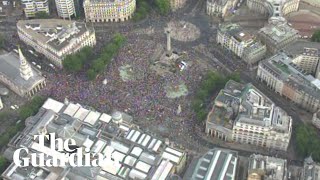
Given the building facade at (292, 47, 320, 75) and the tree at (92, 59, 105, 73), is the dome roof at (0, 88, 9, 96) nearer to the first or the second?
the tree at (92, 59, 105, 73)

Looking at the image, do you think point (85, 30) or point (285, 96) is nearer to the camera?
point (285, 96)

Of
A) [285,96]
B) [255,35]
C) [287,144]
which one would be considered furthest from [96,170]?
[255,35]

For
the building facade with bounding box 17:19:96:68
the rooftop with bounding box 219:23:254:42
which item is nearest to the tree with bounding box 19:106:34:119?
the building facade with bounding box 17:19:96:68

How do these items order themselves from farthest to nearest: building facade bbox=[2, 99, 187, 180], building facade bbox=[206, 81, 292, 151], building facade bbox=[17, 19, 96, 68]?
1. building facade bbox=[17, 19, 96, 68]
2. building facade bbox=[206, 81, 292, 151]
3. building facade bbox=[2, 99, 187, 180]

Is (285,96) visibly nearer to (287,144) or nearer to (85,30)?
(287,144)

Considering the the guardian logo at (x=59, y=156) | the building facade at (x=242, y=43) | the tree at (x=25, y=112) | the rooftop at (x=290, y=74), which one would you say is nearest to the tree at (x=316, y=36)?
the building facade at (x=242, y=43)

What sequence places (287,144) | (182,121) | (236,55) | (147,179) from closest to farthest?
(147,179) → (287,144) → (182,121) → (236,55)

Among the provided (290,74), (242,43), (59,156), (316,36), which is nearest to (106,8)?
(242,43)
